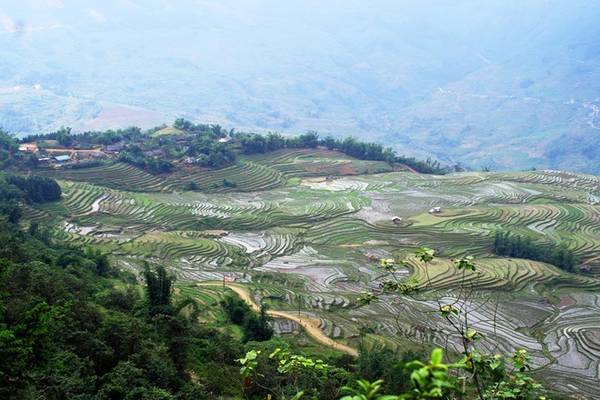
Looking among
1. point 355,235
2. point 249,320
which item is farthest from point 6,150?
point 249,320

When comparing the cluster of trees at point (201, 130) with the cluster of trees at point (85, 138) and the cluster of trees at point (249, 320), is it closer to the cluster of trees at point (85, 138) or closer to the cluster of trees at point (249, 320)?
the cluster of trees at point (85, 138)

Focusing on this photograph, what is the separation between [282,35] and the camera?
611ft

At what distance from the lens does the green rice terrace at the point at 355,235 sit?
20.7 metres

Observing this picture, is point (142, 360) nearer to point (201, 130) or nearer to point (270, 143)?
point (270, 143)

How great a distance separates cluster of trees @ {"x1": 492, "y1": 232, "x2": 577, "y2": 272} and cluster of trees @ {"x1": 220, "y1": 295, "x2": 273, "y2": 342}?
17.0 m

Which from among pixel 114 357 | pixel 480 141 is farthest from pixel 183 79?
pixel 114 357

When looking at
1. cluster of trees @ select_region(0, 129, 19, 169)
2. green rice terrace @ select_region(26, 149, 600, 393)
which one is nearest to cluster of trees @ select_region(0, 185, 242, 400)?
green rice terrace @ select_region(26, 149, 600, 393)

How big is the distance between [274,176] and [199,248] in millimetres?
16516

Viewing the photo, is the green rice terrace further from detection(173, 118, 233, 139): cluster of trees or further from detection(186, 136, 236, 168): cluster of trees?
detection(173, 118, 233, 139): cluster of trees

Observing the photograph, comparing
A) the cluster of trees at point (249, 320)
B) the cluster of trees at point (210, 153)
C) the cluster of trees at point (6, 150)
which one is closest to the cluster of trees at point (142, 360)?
the cluster of trees at point (249, 320)

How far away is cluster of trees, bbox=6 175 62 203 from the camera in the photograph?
3145 cm

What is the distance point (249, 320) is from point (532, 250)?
19.0 metres

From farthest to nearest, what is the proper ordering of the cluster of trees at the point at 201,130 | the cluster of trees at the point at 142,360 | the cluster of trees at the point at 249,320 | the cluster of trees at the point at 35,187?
the cluster of trees at the point at 201,130 → the cluster of trees at the point at 35,187 → the cluster of trees at the point at 249,320 → the cluster of trees at the point at 142,360

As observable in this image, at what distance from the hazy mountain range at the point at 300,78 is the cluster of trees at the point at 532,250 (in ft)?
222
